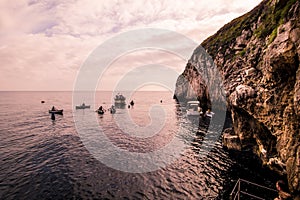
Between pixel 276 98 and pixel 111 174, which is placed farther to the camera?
pixel 111 174

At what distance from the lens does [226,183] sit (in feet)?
75.6

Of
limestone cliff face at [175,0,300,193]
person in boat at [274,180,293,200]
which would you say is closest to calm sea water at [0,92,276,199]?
person in boat at [274,180,293,200]

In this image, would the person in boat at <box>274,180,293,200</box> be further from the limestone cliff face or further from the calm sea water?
the calm sea water

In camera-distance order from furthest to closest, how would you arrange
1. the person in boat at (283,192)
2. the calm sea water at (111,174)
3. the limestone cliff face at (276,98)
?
the calm sea water at (111,174) → the person in boat at (283,192) → the limestone cliff face at (276,98)

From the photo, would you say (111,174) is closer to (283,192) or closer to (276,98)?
(283,192)

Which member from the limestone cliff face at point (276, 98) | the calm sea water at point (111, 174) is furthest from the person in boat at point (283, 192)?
the calm sea water at point (111, 174)

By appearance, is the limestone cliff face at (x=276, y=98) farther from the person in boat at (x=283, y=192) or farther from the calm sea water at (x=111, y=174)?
the calm sea water at (x=111, y=174)

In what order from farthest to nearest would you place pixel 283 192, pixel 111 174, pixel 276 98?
1. pixel 111 174
2. pixel 276 98
3. pixel 283 192

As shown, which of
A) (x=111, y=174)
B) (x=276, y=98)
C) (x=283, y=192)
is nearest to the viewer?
(x=283, y=192)

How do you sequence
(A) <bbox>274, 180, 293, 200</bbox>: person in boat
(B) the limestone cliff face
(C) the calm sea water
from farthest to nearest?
1. (C) the calm sea water
2. (A) <bbox>274, 180, 293, 200</bbox>: person in boat
3. (B) the limestone cliff face

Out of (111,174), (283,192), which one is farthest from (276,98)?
(111,174)

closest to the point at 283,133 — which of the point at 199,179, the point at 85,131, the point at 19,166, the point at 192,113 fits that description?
the point at 199,179

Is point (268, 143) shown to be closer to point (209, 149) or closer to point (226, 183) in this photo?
point (226, 183)

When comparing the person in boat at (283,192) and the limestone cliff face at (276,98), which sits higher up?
the limestone cliff face at (276,98)
